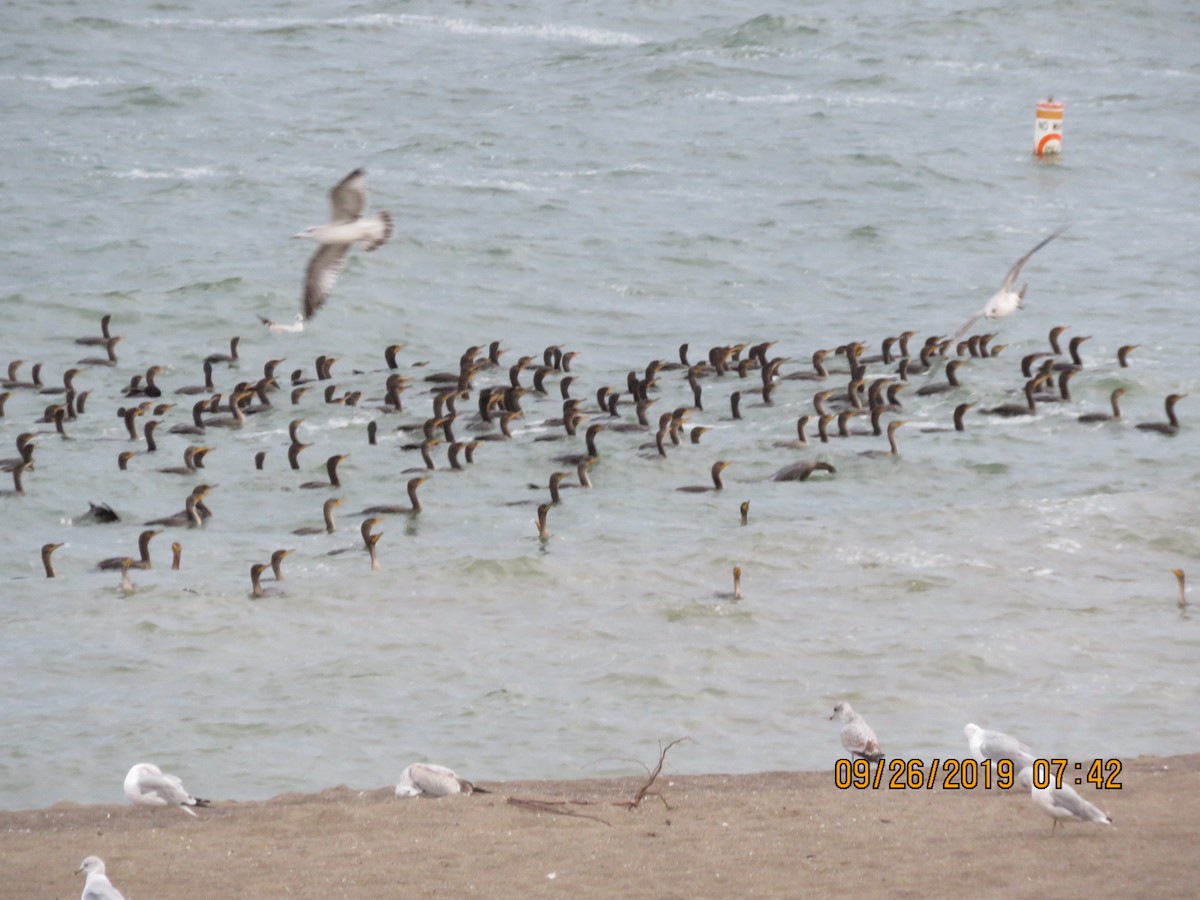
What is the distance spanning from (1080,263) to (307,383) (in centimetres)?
1397

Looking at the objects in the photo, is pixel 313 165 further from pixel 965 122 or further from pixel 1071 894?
pixel 1071 894

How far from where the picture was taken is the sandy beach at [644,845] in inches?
336

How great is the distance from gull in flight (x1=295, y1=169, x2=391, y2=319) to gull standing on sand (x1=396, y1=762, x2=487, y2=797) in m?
2.74

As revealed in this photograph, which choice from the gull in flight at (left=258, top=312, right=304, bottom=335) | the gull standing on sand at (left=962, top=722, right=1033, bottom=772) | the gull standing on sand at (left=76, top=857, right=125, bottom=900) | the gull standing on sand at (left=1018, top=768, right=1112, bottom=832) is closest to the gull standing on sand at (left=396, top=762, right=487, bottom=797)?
the gull standing on sand at (left=76, top=857, right=125, bottom=900)

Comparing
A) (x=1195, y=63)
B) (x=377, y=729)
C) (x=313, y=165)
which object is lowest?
(x=377, y=729)

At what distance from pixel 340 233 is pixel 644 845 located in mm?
4216

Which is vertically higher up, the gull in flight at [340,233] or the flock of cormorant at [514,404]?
the gull in flight at [340,233]

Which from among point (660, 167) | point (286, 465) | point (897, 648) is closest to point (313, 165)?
point (660, 167)

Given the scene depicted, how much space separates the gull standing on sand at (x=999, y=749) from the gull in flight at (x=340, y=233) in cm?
444

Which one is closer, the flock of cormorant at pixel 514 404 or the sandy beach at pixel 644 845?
the sandy beach at pixel 644 845

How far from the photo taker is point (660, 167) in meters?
39.6

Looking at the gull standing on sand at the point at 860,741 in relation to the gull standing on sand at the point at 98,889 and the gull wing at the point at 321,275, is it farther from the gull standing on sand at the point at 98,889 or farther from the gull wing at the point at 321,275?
the gull standing on sand at the point at 98,889


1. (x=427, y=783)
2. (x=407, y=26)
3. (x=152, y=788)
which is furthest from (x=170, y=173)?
(x=427, y=783)
